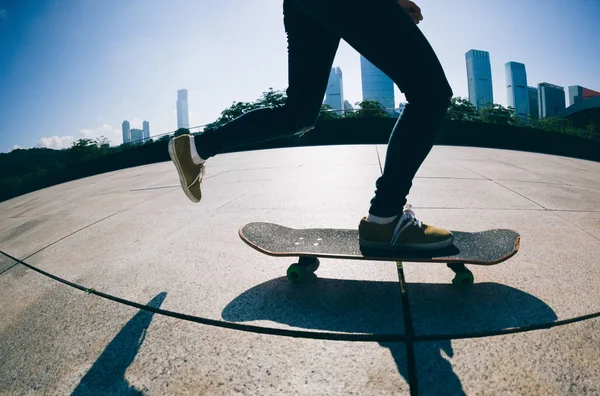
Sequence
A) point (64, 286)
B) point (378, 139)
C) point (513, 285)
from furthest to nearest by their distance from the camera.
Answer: point (378, 139) < point (64, 286) < point (513, 285)

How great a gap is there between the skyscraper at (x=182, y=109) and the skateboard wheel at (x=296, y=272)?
183975mm

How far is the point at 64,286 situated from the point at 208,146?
113 cm

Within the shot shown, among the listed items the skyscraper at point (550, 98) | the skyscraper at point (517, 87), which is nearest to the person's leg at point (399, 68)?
the skyscraper at point (550, 98)

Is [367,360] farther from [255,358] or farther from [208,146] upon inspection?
[208,146]

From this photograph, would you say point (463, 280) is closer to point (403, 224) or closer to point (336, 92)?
point (403, 224)

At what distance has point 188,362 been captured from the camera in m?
1.00

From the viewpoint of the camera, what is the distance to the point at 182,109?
593 ft

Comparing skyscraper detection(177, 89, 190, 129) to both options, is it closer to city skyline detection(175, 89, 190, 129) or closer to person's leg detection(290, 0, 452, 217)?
city skyline detection(175, 89, 190, 129)

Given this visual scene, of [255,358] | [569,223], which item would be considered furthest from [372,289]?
[569,223]

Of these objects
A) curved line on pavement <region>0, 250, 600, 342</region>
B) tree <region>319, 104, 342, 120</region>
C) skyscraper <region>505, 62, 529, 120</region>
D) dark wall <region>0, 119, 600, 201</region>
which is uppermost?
skyscraper <region>505, 62, 529, 120</region>

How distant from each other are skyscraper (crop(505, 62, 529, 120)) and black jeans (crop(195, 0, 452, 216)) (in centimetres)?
17451

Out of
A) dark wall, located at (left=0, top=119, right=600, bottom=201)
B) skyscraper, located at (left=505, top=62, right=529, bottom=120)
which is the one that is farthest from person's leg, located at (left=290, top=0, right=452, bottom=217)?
skyscraper, located at (left=505, top=62, right=529, bottom=120)

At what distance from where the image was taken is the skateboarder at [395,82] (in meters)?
1.31

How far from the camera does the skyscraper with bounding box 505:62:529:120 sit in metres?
141
